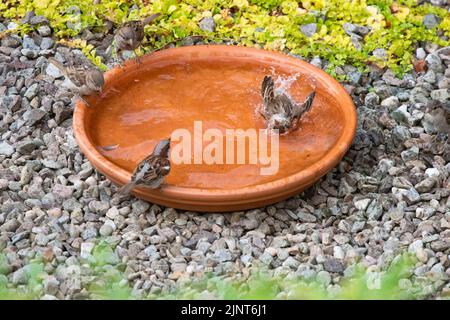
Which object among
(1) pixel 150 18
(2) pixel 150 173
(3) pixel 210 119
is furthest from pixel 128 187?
(1) pixel 150 18

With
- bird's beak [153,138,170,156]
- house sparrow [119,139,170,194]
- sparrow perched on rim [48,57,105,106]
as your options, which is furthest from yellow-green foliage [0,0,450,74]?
house sparrow [119,139,170,194]

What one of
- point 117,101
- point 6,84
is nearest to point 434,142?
point 117,101

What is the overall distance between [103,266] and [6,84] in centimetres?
260

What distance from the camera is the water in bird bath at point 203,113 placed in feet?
22.4

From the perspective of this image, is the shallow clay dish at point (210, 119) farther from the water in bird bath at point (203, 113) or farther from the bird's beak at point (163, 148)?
the bird's beak at point (163, 148)

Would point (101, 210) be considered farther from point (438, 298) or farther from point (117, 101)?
point (438, 298)

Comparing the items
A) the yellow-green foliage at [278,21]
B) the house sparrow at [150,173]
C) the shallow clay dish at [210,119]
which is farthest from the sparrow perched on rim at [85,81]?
the house sparrow at [150,173]

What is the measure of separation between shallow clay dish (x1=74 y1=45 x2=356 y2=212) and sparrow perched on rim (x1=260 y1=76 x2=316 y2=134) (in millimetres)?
114

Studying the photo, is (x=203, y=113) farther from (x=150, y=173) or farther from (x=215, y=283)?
(x=215, y=283)

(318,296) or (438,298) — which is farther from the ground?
(318,296)

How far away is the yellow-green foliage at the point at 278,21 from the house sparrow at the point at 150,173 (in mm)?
2213

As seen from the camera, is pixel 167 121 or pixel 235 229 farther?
pixel 167 121

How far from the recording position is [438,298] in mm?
6039

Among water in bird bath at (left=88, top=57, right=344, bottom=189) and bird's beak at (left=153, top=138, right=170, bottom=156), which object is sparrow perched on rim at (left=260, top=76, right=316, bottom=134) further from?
bird's beak at (left=153, top=138, right=170, bottom=156)
